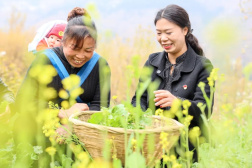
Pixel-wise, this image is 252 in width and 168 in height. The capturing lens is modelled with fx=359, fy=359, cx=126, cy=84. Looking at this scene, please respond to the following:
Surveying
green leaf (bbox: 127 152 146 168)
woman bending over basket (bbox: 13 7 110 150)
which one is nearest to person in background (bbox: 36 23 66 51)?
woman bending over basket (bbox: 13 7 110 150)

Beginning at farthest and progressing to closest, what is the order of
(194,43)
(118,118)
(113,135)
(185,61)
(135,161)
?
1. (194,43)
2. (185,61)
3. (118,118)
4. (113,135)
5. (135,161)

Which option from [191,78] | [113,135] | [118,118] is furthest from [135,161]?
[191,78]

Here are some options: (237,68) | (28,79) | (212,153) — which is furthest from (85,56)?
(237,68)

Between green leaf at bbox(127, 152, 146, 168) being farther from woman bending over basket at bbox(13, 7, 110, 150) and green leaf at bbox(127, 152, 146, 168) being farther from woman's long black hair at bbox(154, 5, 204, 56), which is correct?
woman's long black hair at bbox(154, 5, 204, 56)

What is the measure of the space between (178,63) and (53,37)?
3.54 feet

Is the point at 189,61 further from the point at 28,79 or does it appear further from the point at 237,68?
the point at 237,68

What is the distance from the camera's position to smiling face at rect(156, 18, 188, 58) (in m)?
2.59

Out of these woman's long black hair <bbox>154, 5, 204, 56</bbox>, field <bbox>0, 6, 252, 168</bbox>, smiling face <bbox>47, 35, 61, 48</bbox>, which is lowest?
field <bbox>0, 6, 252, 168</bbox>

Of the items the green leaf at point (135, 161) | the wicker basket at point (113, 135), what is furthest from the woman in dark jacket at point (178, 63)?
the green leaf at point (135, 161)

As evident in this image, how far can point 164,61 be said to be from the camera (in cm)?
282

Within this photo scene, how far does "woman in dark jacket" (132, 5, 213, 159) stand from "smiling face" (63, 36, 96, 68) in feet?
1.76

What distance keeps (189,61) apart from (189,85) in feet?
0.63

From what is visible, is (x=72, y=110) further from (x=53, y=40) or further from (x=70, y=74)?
(x=53, y=40)

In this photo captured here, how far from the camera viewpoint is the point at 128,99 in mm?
1169
